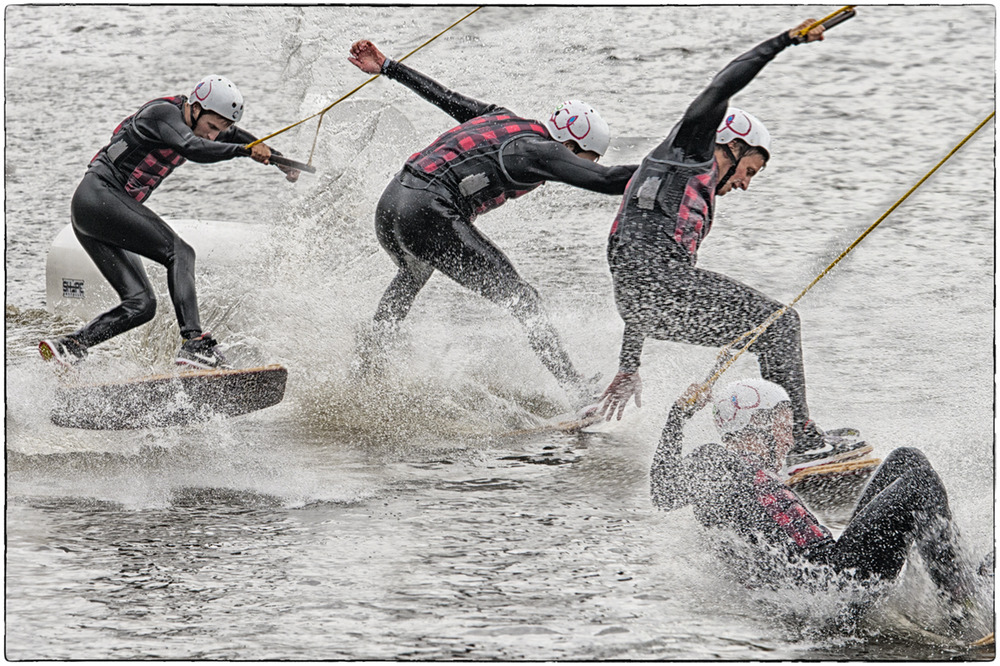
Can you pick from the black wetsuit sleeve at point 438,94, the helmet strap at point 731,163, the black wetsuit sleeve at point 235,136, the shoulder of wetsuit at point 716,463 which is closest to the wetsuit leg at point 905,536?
the shoulder of wetsuit at point 716,463

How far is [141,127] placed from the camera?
6270 millimetres

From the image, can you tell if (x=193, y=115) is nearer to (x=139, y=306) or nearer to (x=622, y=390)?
(x=139, y=306)

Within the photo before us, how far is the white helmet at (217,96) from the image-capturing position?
629cm

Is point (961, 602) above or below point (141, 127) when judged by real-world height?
below

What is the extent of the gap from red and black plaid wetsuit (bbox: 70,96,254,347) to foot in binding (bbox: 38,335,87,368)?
0.04 meters

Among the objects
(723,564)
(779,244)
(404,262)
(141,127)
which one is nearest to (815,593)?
(723,564)

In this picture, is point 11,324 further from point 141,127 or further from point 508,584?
point 508,584

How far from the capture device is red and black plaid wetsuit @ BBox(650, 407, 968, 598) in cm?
411

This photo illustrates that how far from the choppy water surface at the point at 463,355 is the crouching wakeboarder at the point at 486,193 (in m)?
0.60

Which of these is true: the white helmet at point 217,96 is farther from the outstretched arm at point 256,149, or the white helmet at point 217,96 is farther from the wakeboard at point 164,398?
the wakeboard at point 164,398

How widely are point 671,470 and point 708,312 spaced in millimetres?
1486

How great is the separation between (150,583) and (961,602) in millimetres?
2919

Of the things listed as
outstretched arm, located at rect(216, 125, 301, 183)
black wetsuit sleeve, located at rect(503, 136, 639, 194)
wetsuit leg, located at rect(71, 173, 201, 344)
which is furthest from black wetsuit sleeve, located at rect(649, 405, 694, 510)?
wetsuit leg, located at rect(71, 173, 201, 344)

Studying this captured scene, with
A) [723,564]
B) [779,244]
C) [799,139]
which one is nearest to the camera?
[723,564]
